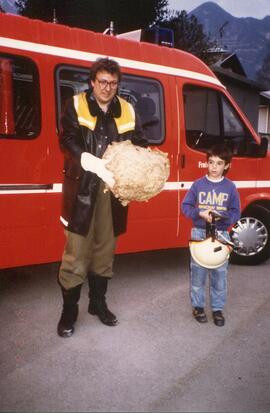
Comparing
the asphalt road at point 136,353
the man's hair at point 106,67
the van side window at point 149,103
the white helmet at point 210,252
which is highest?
the man's hair at point 106,67

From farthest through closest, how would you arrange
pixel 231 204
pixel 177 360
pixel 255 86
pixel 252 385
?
pixel 255 86 < pixel 231 204 < pixel 177 360 < pixel 252 385

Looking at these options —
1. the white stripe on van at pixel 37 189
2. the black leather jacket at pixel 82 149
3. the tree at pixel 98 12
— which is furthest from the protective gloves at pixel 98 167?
the tree at pixel 98 12

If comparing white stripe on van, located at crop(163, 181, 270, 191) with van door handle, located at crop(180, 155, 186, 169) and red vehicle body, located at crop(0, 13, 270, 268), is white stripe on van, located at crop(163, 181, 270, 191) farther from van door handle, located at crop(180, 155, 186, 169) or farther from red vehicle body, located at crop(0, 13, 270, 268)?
van door handle, located at crop(180, 155, 186, 169)

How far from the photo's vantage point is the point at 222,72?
62.3 ft

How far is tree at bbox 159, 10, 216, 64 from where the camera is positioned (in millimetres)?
19672

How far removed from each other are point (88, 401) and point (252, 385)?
3.56 feet

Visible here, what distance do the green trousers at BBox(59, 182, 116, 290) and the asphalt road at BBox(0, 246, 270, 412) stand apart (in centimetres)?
52

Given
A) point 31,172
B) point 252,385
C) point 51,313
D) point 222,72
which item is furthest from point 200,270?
point 222,72

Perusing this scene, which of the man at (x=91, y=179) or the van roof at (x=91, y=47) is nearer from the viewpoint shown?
the man at (x=91, y=179)

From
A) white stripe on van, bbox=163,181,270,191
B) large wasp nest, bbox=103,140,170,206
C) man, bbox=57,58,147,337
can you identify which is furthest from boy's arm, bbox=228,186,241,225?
white stripe on van, bbox=163,181,270,191

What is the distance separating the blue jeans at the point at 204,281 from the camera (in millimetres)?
3805

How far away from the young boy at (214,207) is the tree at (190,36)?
16743 millimetres

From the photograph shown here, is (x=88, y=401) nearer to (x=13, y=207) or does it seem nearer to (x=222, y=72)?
(x=13, y=207)

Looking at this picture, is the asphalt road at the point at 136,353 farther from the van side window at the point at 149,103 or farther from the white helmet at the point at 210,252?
the van side window at the point at 149,103
